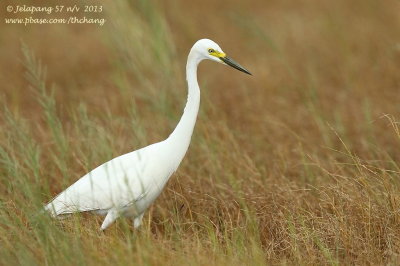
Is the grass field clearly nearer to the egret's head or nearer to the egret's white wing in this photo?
the egret's white wing

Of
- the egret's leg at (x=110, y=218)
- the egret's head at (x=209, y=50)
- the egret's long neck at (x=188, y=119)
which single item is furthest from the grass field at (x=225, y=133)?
the egret's head at (x=209, y=50)

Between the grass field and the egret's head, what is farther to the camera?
the egret's head

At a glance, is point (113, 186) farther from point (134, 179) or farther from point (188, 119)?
point (188, 119)

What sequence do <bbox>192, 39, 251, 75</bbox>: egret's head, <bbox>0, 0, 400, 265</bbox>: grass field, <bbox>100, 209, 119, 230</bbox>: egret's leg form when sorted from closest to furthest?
<bbox>0, 0, 400, 265</bbox>: grass field → <bbox>100, 209, 119, 230</bbox>: egret's leg → <bbox>192, 39, 251, 75</bbox>: egret's head

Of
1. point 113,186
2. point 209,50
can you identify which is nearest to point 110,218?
point 113,186

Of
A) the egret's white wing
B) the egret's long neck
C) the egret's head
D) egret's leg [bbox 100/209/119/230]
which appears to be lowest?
egret's leg [bbox 100/209/119/230]

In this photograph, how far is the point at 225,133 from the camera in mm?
4543

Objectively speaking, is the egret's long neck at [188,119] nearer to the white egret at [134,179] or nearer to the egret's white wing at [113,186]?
the white egret at [134,179]

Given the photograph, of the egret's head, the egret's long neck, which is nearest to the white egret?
the egret's long neck

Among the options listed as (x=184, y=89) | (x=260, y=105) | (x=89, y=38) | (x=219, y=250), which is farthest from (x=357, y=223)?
(x=89, y=38)

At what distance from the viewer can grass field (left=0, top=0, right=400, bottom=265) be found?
3.06 metres

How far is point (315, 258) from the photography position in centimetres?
304

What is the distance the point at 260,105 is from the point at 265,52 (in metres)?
1.42

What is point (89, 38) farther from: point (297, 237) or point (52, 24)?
point (297, 237)
